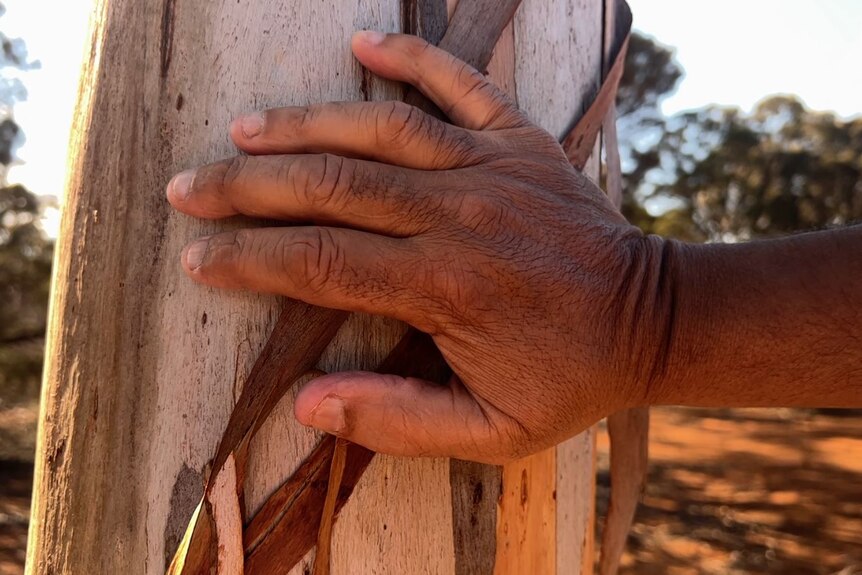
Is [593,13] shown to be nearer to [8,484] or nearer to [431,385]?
[431,385]

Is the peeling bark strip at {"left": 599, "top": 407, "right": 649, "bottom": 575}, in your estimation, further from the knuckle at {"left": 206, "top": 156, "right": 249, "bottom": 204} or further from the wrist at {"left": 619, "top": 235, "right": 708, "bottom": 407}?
the knuckle at {"left": 206, "top": 156, "right": 249, "bottom": 204}

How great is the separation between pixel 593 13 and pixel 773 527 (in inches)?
283

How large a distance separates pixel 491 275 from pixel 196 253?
1.39 feet

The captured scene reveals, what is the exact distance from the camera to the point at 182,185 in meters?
0.98

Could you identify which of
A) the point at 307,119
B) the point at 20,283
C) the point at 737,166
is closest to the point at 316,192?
the point at 307,119

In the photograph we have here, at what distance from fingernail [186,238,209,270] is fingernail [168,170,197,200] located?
0.22 feet

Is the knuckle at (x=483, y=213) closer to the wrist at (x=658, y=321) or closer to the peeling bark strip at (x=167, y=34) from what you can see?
the wrist at (x=658, y=321)

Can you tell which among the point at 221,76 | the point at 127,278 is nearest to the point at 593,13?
the point at 221,76

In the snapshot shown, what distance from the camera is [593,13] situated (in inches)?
57.7

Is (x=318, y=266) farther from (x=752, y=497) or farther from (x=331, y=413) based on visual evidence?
(x=752, y=497)

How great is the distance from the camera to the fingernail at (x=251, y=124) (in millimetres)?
992

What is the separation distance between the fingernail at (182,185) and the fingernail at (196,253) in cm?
7

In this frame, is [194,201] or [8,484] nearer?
[194,201]

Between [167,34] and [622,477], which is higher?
[167,34]
